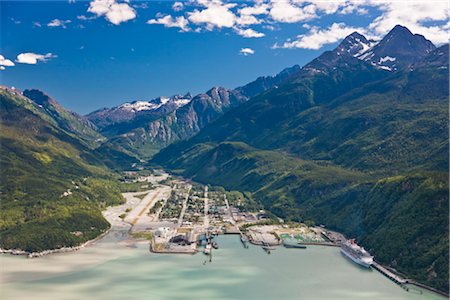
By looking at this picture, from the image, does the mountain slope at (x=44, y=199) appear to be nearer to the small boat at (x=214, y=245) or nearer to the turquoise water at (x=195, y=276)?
the turquoise water at (x=195, y=276)

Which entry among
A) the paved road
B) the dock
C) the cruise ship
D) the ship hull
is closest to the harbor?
the dock

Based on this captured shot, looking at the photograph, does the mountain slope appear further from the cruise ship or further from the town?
the cruise ship

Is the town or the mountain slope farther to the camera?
the town

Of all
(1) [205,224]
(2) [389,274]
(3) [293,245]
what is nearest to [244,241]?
(3) [293,245]

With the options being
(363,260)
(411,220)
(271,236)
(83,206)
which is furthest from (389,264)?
(83,206)

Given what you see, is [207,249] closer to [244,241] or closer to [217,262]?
[217,262]

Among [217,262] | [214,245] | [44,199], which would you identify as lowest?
[217,262]

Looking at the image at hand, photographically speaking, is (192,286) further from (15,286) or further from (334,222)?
(334,222)

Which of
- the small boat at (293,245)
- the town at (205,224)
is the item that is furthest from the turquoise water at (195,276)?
the town at (205,224)
